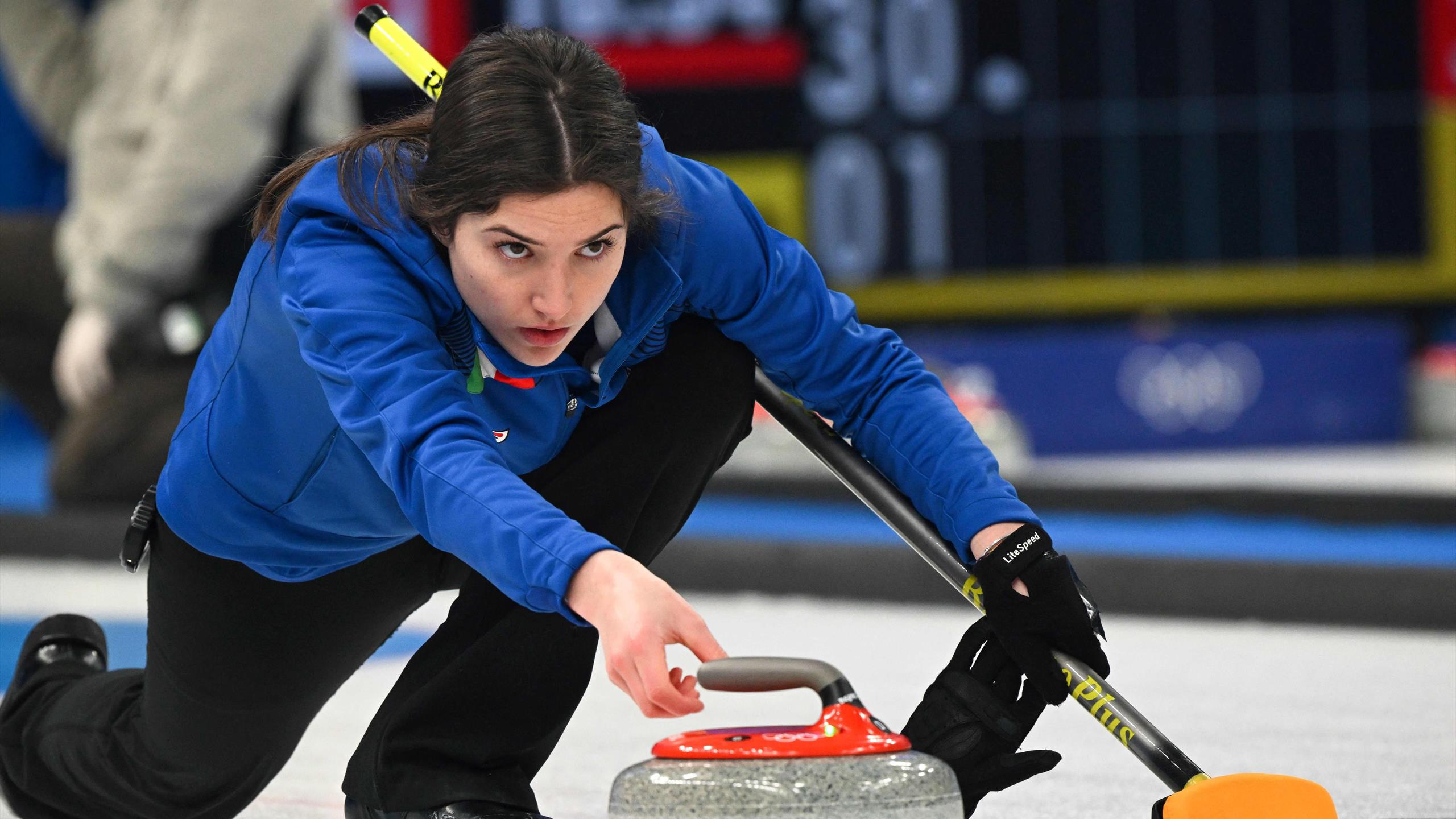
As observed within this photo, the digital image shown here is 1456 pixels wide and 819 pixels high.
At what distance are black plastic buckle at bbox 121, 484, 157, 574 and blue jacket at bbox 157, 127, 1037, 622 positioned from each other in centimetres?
4

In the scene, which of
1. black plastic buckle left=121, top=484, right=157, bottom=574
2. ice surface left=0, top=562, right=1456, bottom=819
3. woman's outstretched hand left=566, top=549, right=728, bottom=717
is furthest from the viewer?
ice surface left=0, top=562, right=1456, bottom=819

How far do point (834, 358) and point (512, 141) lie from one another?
1.32 feet

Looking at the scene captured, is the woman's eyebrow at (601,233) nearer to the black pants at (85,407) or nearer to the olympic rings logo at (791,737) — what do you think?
the olympic rings logo at (791,737)

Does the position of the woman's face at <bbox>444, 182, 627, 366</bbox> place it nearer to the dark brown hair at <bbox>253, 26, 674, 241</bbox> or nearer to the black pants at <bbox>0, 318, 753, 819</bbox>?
the dark brown hair at <bbox>253, 26, 674, 241</bbox>

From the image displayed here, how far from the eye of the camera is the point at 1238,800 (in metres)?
1.25

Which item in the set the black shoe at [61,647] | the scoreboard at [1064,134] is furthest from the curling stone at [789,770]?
the scoreboard at [1064,134]

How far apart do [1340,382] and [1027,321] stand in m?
1.00

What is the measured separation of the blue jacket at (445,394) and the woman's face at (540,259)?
3 centimetres

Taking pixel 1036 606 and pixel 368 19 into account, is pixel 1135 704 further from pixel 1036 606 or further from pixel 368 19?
pixel 368 19

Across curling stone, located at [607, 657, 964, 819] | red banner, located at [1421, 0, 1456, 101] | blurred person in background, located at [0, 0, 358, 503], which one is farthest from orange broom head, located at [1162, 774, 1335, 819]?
red banner, located at [1421, 0, 1456, 101]

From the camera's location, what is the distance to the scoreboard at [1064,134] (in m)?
5.31

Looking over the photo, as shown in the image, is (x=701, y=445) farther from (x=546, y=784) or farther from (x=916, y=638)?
(x=916, y=638)

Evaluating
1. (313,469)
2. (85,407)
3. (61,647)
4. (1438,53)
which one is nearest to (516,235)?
(313,469)

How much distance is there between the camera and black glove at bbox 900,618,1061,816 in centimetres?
129
